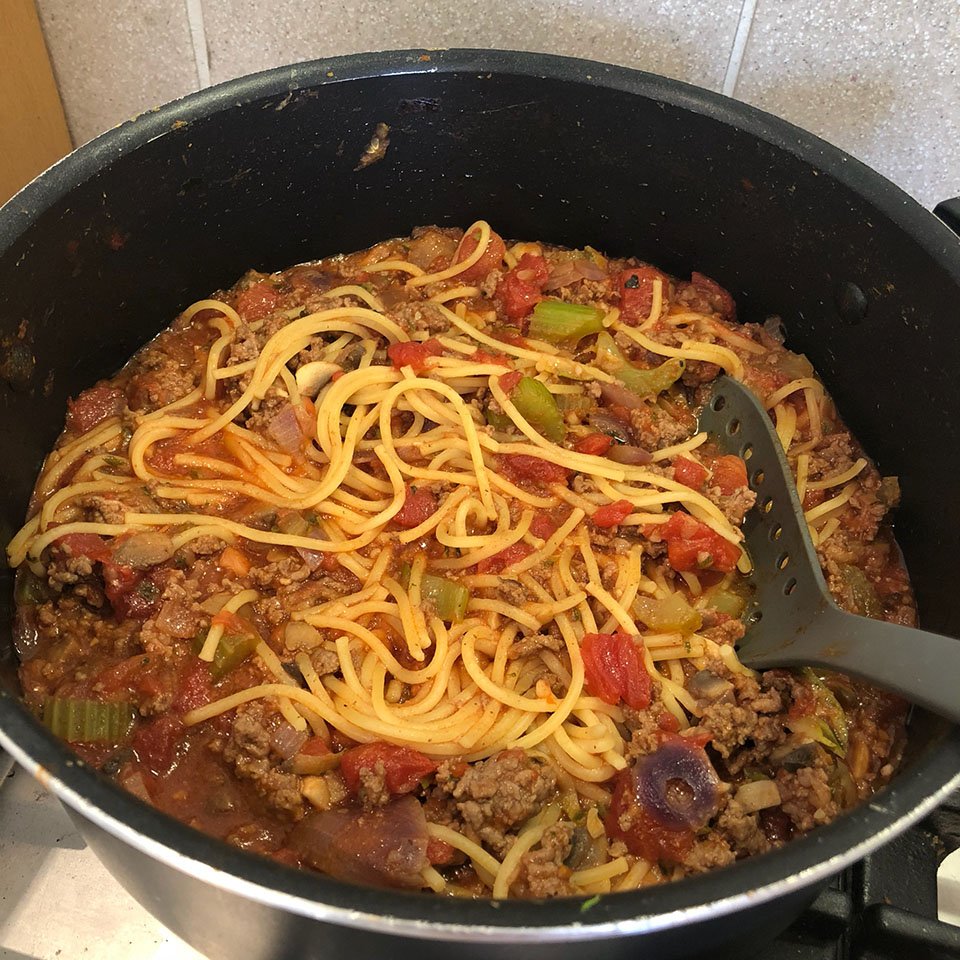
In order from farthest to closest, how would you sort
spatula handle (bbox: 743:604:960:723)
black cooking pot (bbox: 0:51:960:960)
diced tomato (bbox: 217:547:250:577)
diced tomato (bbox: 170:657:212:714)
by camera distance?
diced tomato (bbox: 217:547:250:577) < black cooking pot (bbox: 0:51:960:960) < diced tomato (bbox: 170:657:212:714) < spatula handle (bbox: 743:604:960:723)

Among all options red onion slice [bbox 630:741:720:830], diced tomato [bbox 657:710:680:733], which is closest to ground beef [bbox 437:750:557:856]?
red onion slice [bbox 630:741:720:830]

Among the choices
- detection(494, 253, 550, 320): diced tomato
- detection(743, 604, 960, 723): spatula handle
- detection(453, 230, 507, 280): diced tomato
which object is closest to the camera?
detection(743, 604, 960, 723): spatula handle

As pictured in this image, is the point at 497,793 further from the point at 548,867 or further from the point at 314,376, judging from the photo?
the point at 314,376

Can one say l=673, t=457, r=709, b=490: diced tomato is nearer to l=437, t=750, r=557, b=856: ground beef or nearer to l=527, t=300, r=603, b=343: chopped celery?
l=527, t=300, r=603, b=343: chopped celery

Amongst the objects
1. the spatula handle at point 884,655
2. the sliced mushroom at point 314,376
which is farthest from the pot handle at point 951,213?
the sliced mushroom at point 314,376

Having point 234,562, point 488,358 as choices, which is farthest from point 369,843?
point 488,358

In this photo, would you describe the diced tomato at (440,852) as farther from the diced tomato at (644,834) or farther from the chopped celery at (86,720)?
the chopped celery at (86,720)
